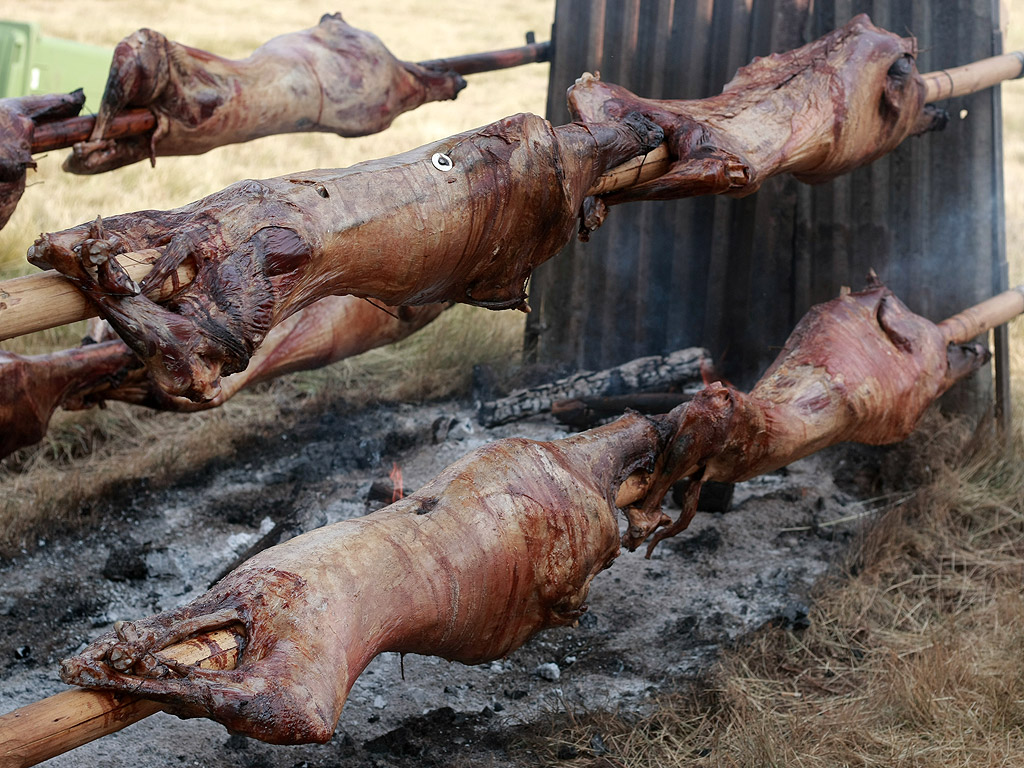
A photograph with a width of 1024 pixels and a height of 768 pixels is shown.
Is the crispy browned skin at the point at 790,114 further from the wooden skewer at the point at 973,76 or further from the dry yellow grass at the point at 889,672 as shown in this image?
the dry yellow grass at the point at 889,672

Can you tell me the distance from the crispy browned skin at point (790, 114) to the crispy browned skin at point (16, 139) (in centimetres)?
174

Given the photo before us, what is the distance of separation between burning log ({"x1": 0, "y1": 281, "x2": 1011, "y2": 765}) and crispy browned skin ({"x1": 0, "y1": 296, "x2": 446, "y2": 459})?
0.90 meters

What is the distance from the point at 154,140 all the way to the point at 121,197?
5.36 metres

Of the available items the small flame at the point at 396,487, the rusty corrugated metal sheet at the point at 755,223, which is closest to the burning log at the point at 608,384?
the rusty corrugated metal sheet at the point at 755,223

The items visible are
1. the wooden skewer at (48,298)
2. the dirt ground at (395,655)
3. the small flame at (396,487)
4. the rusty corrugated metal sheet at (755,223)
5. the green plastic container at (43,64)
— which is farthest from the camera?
the green plastic container at (43,64)

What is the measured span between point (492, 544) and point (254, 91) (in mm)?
2248

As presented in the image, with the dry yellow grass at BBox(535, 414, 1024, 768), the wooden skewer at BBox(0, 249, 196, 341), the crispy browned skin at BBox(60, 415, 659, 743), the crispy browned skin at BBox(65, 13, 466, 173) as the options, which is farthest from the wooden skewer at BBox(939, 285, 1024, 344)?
the wooden skewer at BBox(0, 249, 196, 341)

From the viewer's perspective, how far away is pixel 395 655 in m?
3.37

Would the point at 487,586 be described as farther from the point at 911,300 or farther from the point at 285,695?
the point at 911,300

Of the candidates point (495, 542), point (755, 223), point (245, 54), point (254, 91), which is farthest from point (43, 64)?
point (495, 542)

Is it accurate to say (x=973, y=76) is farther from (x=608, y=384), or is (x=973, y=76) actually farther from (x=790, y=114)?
(x=608, y=384)

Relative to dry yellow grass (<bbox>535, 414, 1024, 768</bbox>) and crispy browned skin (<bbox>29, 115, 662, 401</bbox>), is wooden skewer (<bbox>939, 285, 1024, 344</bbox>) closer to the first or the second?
dry yellow grass (<bbox>535, 414, 1024, 768</bbox>)

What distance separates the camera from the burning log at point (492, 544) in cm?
170

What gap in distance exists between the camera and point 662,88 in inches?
200
